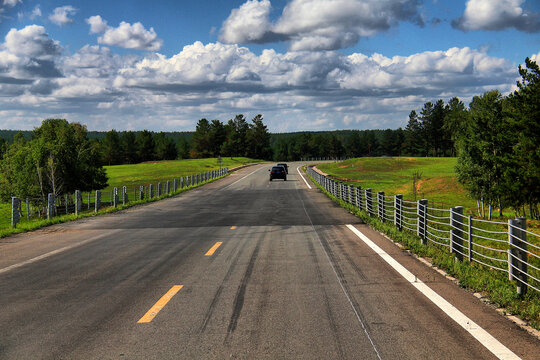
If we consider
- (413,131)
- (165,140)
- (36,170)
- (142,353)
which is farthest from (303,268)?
(165,140)

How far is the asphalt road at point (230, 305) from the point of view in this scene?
459cm

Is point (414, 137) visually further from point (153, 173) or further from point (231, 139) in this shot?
point (153, 173)

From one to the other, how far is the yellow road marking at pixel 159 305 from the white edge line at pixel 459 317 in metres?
3.59

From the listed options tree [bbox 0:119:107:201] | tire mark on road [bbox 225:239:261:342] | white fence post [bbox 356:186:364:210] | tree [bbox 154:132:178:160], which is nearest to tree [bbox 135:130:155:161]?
tree [bbox 154:132:178:160]

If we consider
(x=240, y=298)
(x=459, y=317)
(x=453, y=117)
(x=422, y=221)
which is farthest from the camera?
(x=453, y=117)

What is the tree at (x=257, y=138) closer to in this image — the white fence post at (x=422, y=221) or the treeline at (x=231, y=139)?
the treeline at (x=231, y=139)

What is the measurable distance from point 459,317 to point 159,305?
3.76 meters

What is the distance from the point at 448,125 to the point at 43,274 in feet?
488

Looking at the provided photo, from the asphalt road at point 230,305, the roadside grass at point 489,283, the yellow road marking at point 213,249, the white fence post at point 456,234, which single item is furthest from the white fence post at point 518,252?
the yellow road marking at point 213,249

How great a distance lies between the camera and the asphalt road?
4.59m

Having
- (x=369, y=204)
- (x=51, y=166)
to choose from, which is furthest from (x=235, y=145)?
(x=369, y=204)

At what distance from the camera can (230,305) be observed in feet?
19.9

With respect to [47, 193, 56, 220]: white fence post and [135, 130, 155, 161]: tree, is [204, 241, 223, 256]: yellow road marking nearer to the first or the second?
[47, 193, 56, 220]: white fence post

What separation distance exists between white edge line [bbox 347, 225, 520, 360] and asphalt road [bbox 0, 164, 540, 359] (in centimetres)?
9
